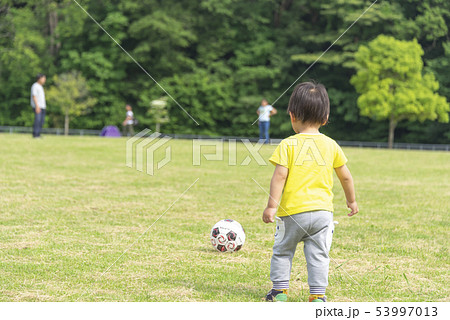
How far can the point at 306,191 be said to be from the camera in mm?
3408

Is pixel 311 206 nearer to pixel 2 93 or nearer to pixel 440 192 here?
pixel 440 192

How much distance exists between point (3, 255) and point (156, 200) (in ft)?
11.2

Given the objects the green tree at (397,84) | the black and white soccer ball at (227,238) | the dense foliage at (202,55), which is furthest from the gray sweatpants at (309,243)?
the dense foliage at (202,55)

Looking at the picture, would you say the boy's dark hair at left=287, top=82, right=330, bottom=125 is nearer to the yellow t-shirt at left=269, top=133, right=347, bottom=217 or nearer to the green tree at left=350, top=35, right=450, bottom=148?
the yellow t-shirt at left=269, top=133, right=347, bottom=217

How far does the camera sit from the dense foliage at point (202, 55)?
34625mm

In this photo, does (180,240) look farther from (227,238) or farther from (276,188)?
(276,188)

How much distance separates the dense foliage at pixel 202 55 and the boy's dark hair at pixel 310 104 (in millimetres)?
30641

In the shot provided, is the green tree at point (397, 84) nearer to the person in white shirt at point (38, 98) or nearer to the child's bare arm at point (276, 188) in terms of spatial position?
the person in white shirt at point (38, 98)

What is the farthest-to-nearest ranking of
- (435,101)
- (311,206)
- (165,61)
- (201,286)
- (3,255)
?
(165,61)
(435,101)
(3,255)
(201,286)
(311,206)

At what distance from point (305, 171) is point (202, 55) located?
117 ft

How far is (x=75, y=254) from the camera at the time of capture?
4.57 meters

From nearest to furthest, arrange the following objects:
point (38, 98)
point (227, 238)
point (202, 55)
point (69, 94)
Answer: point (227, 238), point (38, 98), point (69, 94), point (202, 55)

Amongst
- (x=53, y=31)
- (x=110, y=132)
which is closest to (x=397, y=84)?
(x=110, y=132)
